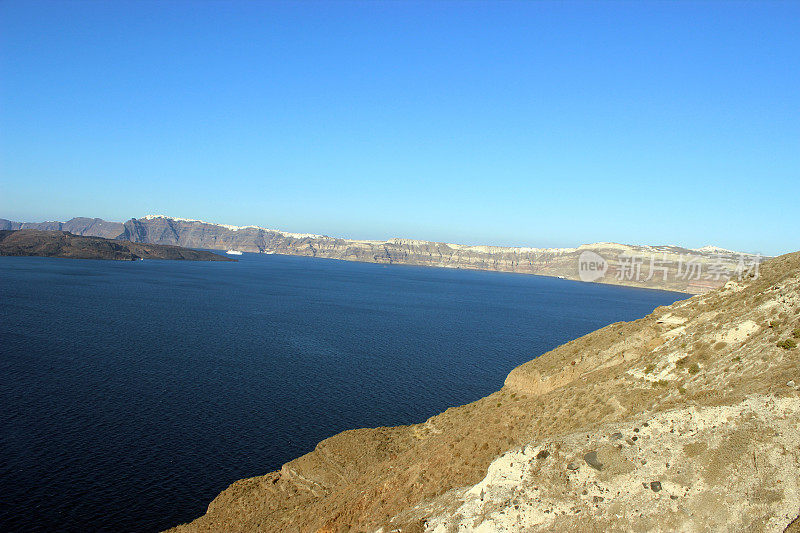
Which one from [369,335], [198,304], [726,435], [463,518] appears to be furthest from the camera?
[198,304]

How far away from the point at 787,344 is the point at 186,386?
63688mm

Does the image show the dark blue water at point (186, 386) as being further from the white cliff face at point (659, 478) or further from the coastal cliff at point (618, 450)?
the white cliff face at point (659, 478)

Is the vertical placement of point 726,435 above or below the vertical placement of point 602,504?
above

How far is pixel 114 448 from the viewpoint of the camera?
45.0 m

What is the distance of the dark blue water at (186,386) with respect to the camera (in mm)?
39312

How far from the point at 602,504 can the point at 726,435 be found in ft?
17.5

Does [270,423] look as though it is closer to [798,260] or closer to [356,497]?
[356,497]

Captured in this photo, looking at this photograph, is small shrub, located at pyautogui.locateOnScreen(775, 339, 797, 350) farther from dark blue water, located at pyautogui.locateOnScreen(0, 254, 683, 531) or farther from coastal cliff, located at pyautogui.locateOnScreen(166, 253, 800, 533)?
dark blue water, located at pyautogui.locateOnScreen(0, 254, 683, 531)

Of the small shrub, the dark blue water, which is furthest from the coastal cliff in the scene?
the dark blue water

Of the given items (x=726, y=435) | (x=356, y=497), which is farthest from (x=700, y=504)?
(x=356, y=497)

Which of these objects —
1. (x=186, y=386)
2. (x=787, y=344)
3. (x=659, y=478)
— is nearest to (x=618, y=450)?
(x=659, y=478)

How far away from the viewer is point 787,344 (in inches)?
794

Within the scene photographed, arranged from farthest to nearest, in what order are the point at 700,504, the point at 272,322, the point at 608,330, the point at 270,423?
the point at 272,322
the point at 270,423
the point at 608,330
the point at 700,504

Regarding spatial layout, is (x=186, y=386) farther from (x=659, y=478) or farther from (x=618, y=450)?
(x=659, y=478)
